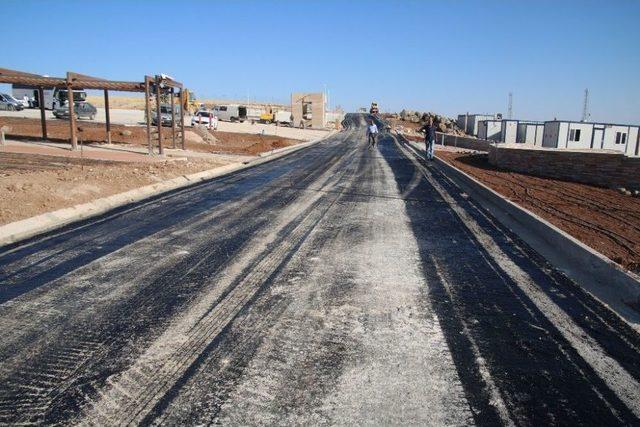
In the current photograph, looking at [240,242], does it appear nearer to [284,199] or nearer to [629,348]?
[284,199]

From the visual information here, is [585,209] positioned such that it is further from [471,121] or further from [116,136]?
[471,121]

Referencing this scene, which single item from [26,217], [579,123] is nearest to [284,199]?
[26,217]

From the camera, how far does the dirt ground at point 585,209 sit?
8.04 meters

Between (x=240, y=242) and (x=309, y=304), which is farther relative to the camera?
(x=240, y=242)

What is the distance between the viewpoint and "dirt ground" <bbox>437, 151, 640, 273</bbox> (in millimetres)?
8039

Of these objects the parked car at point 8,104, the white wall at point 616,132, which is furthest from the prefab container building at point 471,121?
the parked car at point 8,104

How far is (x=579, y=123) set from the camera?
49.4 metres

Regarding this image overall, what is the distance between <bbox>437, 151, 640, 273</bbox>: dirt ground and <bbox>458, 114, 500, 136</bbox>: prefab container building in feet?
166

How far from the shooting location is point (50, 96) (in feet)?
153

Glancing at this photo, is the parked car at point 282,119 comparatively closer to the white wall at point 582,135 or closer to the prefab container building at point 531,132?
the prefab container building at point 531,132

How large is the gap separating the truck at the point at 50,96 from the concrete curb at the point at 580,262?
107 ft

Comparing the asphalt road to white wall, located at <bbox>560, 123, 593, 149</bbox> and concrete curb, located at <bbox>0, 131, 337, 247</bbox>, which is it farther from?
white wall, located at <bbox>560, 123, 593, 149</bbox>

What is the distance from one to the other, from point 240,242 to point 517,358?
14.7 ft

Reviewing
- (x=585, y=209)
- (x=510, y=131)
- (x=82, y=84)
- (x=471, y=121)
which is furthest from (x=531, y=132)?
(x=82, y=84)
